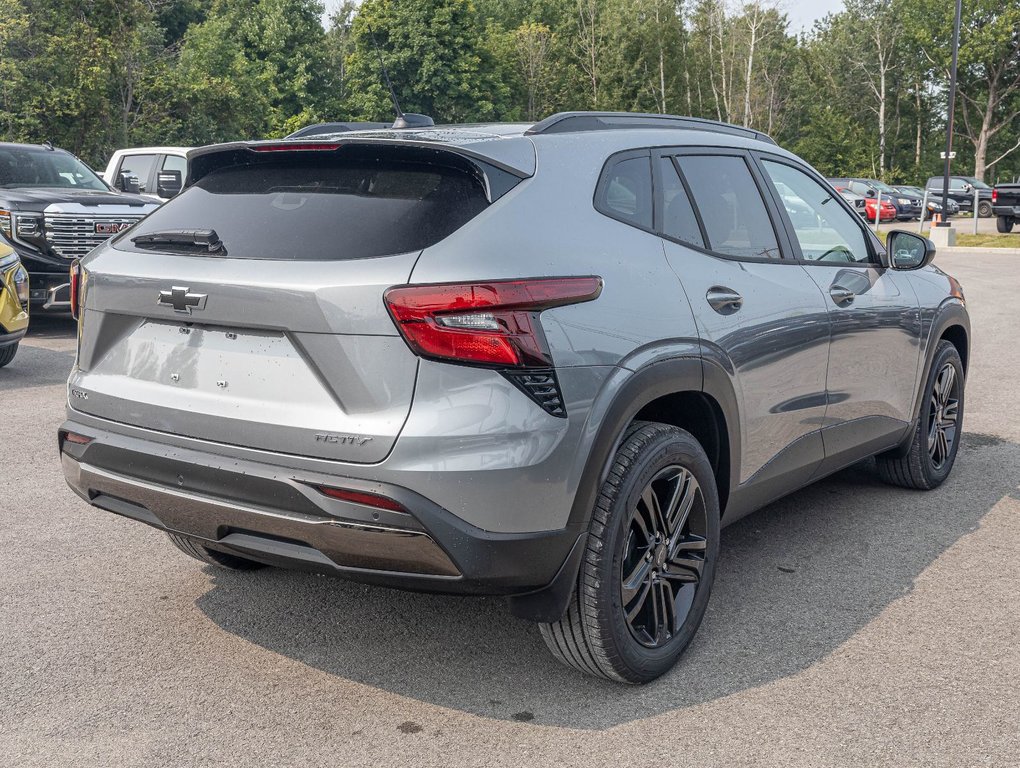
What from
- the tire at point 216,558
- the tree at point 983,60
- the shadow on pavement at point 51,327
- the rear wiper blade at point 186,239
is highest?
the tree at point 983,60

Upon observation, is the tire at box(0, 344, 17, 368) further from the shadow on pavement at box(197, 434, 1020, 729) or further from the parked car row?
the parked car row

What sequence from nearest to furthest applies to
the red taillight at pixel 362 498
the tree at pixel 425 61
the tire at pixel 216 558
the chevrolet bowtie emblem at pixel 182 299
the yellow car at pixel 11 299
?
the red taillight at pixel 362 498
the chevrolet bowtie emblem at pixel 182 299
the tire at pixel 216 558
the yellow car at pixel 11 299
the tree at pixel 425 61

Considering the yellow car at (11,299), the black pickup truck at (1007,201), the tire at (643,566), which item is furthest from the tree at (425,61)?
the tire at (643,566)

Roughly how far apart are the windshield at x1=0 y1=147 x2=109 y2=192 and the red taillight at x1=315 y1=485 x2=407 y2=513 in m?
11.1

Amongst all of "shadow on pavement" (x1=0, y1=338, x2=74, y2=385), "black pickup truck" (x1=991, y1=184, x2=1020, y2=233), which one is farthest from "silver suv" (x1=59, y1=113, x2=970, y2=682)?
"black pickup truck" (x1=991, y1=184, x2=1020, y2=233)

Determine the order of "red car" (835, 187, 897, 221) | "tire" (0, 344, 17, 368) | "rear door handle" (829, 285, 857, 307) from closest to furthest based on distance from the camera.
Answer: "rear door handle" (829, 285, 857, 307) → "tire" (0, 344, 17, 368) → "red car" (835, 187, 897, 221)

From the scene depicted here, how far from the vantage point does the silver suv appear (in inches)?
114

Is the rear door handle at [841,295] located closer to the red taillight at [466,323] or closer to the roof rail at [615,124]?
the roof rail at [615,124]

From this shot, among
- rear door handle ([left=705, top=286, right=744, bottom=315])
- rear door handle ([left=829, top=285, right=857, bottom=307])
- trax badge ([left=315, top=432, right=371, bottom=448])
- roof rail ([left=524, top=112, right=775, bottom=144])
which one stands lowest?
trax badge ([left=315, top=432, right=371, bottom=448])

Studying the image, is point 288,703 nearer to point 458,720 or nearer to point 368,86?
point 458,720

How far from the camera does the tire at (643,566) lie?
3211 mm

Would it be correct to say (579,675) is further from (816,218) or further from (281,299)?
(816,218)

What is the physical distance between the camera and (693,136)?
13.7ft

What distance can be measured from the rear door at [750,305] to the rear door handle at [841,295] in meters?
0.14
